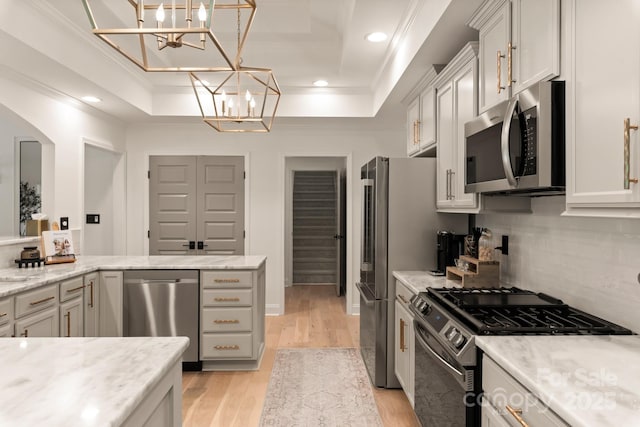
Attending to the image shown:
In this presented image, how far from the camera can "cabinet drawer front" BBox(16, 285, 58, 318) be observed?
102 inches

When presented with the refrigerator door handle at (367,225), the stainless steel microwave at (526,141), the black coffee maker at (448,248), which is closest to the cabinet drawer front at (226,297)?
the refrigerator door handle at (367,225)

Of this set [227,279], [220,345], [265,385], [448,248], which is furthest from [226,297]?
[448,248]

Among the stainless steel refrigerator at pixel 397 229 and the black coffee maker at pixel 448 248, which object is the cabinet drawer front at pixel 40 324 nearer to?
the stainless steel refrigerator at pixel 397 229

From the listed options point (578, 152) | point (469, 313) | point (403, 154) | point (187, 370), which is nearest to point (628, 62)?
point (578, 152)

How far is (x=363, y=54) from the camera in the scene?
3.68 meters

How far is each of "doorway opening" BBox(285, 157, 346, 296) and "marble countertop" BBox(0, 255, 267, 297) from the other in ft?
11.6

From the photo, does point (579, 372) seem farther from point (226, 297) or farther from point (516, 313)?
point (226, 297)

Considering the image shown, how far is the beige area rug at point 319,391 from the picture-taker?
2.76 m

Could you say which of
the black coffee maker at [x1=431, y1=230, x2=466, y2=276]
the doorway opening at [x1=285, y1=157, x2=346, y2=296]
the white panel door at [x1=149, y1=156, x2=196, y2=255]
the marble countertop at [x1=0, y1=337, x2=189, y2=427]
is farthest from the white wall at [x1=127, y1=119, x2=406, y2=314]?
the marble countertop at [x1=0, y1=337, x2=189, y2=427]

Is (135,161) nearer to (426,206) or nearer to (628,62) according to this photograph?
(426,206)

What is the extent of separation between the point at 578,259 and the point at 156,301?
2.97 m

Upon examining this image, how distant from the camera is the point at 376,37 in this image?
3.26 m

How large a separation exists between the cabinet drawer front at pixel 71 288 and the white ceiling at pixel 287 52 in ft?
5.08

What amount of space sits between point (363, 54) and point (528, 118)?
2.23m
